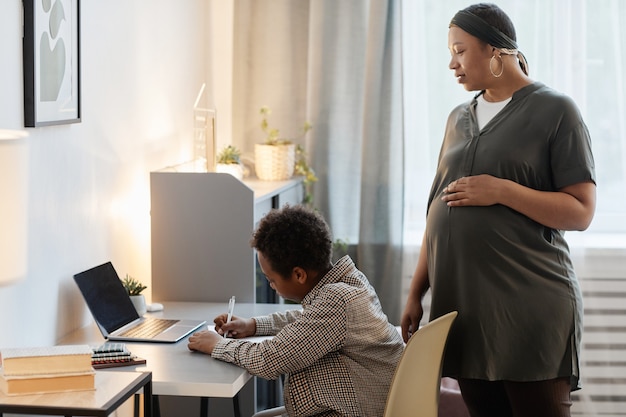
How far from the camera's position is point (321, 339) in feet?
5.67

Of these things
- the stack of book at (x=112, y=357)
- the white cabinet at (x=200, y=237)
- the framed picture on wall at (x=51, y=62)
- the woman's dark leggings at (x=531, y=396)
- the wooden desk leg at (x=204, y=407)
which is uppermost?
the framed picture on wall at (x=51, y=62)

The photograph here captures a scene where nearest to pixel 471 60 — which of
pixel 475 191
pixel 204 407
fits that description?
pixel 475 191

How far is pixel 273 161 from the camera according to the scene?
329 centimetres

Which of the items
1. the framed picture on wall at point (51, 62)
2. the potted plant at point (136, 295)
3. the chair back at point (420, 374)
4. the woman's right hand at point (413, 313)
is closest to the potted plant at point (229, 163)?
the potted plant at point (136, 295)

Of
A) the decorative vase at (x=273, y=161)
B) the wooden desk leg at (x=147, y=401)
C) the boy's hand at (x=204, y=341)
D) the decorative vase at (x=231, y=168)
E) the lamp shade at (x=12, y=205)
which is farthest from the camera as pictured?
the decorative vase at (x=273, y=161)

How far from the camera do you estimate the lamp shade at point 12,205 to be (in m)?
1.22

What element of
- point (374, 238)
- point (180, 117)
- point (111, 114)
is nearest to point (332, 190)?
point (374, 238)

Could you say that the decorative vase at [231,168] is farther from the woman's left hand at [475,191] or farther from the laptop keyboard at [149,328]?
the woman's left hand at [475,191]

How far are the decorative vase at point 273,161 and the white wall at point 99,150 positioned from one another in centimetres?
30

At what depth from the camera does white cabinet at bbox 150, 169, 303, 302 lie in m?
2.60

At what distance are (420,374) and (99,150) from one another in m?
1.12

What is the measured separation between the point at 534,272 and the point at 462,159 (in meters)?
0.30

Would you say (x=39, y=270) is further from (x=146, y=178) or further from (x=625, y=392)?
(x=625, y=392)

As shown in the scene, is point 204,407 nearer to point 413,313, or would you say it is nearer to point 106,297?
point 106,297
